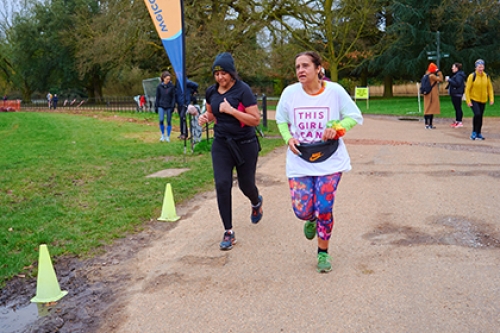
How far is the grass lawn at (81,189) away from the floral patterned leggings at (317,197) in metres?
2.31

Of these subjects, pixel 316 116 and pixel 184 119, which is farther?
Result: pixel 184 119

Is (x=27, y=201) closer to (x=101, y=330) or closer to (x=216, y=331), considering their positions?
(x=101, y=330)

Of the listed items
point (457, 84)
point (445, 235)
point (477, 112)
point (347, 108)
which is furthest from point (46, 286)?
point (457, 84)

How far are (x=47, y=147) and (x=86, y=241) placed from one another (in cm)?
938

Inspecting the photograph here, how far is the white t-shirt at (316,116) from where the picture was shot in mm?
4324

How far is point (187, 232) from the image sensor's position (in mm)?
5914

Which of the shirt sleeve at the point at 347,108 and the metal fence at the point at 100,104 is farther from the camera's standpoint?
the metal fence at the point at 100,104

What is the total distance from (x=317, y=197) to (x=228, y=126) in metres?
1.29

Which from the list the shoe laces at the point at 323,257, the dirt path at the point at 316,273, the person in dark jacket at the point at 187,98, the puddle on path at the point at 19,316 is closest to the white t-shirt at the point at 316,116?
the shoe laces at the point at 323,257

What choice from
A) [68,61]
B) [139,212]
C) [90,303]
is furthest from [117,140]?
[68,61]

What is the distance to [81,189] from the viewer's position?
327 inches

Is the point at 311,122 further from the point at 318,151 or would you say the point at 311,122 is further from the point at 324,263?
the point at 324,263

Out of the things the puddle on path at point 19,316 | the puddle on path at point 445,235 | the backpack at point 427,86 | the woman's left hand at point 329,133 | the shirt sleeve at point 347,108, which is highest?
the backpack at point 427,86

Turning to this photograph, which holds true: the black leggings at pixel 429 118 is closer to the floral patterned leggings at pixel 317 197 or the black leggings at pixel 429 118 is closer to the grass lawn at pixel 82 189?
the grass lawn at pixel 82 189
